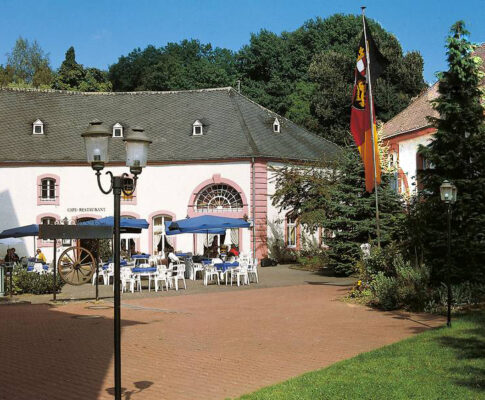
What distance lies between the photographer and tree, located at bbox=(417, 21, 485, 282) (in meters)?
16.6

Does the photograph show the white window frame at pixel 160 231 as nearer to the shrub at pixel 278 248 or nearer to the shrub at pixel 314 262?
the shrub at pixel 278 248

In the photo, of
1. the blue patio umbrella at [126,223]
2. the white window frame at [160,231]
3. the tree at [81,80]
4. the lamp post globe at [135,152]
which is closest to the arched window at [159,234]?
the white window frame at [160,231]

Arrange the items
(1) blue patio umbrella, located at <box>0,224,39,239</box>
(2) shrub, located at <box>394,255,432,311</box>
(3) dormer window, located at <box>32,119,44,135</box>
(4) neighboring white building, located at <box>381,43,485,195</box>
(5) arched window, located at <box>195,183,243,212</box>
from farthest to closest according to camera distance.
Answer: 1. (3) dormer window, located at <box>32,119,44,135</box>
2. (5) arched window, located at <box>195,183,243,212</box>
3. (4) neighboring white building, located at <box>381,43,485,195</box>
4. (1) blue patio umbrella, located at <box>0,224,39,239</box>
5. (2) shrub, located at <box>394,255,432,311</box>

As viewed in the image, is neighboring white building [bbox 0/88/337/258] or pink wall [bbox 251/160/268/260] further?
neighboring white building [bbox 0/88/337/258]

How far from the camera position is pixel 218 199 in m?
34.0

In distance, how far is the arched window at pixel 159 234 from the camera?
112 ft

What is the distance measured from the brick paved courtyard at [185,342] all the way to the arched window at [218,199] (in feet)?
48.9

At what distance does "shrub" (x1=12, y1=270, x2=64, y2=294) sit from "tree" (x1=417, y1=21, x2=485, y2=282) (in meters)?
11.1

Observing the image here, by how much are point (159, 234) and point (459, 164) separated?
19.7m

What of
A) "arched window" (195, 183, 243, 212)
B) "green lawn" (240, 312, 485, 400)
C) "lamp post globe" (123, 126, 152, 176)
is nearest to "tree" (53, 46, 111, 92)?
"arched window" (195, 183, 243, 212)

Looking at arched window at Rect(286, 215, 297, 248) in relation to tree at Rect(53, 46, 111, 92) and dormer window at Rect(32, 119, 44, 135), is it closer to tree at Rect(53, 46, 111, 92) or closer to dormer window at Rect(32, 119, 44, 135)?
dormer window at Rect(32, 119, 44, 135)

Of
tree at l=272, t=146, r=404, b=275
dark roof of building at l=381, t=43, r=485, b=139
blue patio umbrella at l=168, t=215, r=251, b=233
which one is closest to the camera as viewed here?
tree at l=272, t=146, r=404, b=275

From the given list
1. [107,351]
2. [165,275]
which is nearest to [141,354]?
[107,351]

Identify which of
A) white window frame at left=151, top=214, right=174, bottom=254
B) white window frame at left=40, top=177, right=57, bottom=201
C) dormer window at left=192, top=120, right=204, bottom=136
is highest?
dormer window at left=192, top=120, right=204, bottom=136
